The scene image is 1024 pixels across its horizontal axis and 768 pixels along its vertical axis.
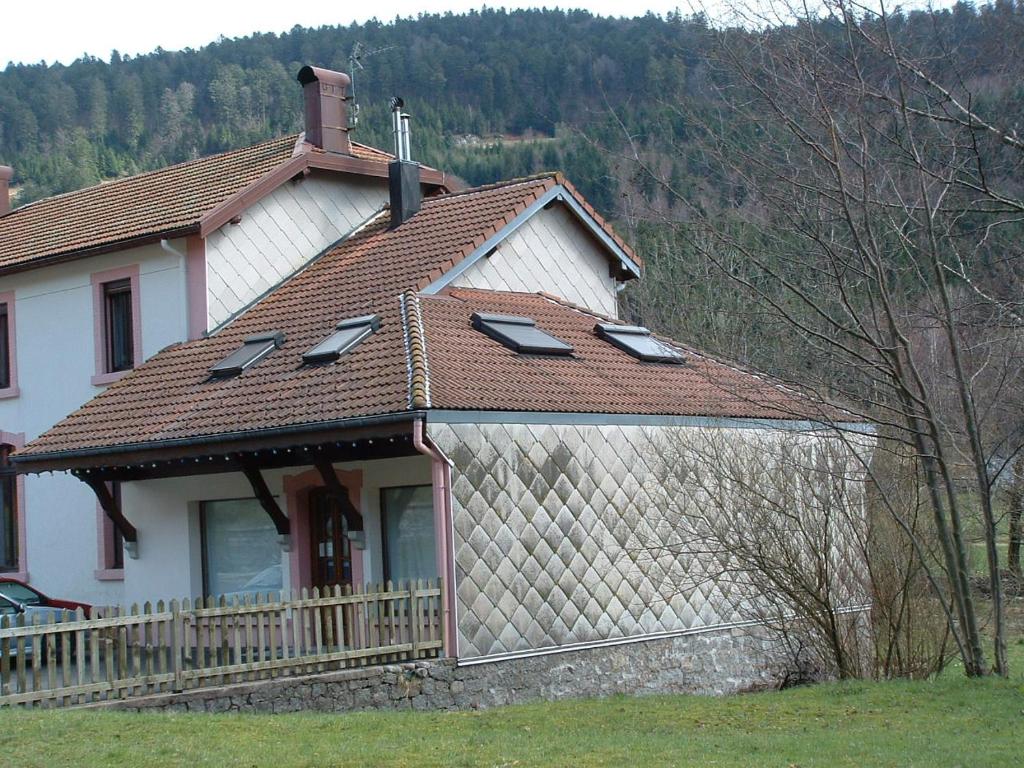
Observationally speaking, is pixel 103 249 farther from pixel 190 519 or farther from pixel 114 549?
pixel 190 519

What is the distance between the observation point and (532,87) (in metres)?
84.8

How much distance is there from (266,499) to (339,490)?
1417mm

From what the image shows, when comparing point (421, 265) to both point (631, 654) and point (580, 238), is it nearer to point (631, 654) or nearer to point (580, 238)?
point (580, 238)

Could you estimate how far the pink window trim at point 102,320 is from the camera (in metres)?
21.7

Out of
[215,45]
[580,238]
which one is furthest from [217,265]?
[215,45]

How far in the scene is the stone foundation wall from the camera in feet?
46.6

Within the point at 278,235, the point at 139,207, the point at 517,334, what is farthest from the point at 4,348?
the point at 517,334

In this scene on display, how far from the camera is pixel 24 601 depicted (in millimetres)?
19953

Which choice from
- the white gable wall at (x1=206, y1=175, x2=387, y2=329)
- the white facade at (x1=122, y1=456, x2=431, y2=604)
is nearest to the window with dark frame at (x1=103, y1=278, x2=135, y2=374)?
the white gable wall at (x1=206, y1=175, x2=387, y2=329)

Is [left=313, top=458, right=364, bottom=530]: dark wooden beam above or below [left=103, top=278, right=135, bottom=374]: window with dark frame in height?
below

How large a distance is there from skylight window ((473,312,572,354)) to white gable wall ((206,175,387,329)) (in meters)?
4.34

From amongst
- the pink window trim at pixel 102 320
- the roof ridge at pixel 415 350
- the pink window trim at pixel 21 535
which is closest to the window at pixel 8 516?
the pink window trim at pixel 21 535

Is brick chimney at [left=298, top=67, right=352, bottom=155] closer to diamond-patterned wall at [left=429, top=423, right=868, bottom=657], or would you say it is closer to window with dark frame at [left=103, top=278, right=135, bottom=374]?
window with dark frame at [left=103, top=278, right=135, bottom=374]

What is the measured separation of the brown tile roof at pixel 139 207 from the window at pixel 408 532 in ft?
19.0
